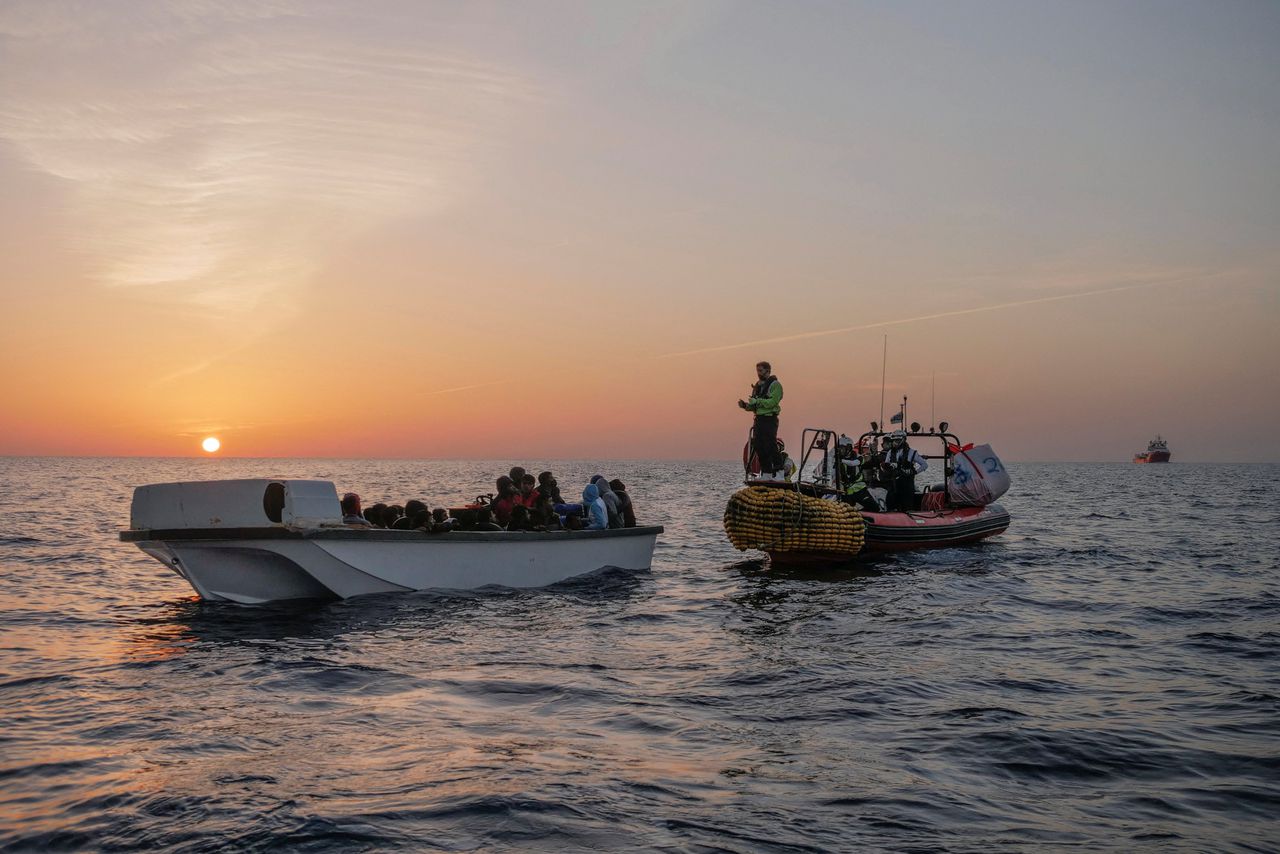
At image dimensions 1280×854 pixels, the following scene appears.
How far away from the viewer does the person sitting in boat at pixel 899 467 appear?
25109 millimetres

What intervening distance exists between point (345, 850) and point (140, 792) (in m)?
1.78

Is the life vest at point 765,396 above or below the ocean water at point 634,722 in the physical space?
above

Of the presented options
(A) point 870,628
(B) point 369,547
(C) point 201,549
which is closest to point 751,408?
(A) point 870,628

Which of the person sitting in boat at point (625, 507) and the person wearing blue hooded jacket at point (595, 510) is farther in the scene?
the person sitting in boat at point (625, 507)

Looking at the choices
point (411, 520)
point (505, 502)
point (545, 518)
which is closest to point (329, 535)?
point (411, 520)

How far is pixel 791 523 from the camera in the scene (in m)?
19.9

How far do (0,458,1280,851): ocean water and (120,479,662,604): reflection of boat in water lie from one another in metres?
0.43

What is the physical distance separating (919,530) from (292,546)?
613 inches

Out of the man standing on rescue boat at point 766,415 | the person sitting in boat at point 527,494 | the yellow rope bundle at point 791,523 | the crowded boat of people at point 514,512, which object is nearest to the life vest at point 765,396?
the man standing on rescue boat at point 766,415

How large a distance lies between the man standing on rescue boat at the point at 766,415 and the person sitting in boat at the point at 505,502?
544cm

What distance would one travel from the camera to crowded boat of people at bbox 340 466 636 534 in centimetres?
1470

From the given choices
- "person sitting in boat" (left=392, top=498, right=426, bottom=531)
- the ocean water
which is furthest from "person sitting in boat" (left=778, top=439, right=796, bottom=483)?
"person sitting in boat" (left=392, top=498, right=426, bottom=531)

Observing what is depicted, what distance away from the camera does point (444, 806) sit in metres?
6.12

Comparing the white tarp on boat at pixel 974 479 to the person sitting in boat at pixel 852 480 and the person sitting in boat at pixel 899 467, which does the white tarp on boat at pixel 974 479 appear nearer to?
the person sitting in boat at pixel 899 467
